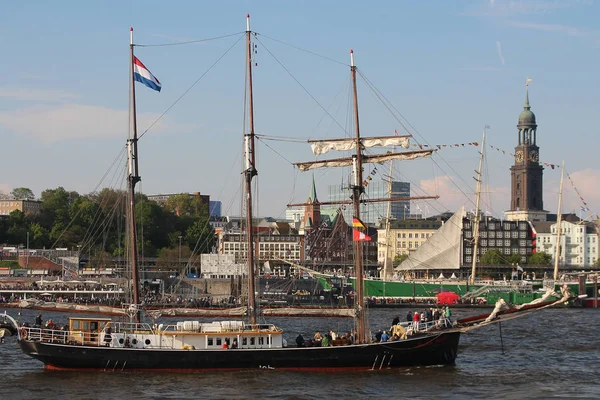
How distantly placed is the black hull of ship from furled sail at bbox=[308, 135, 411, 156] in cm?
1529

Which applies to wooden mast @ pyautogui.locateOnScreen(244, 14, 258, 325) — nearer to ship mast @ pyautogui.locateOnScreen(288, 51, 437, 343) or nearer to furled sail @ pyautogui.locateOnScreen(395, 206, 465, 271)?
ship mast @ pyautogui.locateOnScreen(288, 51, 437, 343)

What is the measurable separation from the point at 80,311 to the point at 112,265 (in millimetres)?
68501

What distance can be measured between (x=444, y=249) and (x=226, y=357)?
3917 inches

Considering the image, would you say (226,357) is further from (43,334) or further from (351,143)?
(351,143)

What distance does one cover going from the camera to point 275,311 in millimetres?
123375

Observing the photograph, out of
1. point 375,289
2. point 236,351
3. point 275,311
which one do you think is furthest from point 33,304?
point 236,351

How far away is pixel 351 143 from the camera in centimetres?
6912

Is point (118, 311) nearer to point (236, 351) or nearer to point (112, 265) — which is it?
point (236, 351)

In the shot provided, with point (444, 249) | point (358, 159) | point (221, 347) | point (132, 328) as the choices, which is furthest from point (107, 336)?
point (444, 249)

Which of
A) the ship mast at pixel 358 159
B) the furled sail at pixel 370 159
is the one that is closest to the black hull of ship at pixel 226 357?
the ship mast at pixel 358 159

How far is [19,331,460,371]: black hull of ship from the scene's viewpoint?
58.7 m

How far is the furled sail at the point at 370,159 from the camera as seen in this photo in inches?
2744

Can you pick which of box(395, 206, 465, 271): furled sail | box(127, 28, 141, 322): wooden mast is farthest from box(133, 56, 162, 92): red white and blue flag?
box(395, 206, 465, 271): furled sail

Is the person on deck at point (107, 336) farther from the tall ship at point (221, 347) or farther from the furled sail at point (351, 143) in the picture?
the furled sail at point (351, 143)
